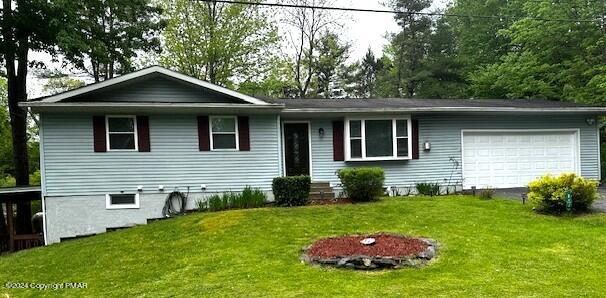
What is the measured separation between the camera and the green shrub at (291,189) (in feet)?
36.3

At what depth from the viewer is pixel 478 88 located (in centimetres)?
2527

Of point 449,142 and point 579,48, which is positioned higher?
point 579,48

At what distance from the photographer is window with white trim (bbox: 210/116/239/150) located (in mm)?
12188

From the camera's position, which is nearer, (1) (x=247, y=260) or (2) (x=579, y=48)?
(1) (x=247, y=260)

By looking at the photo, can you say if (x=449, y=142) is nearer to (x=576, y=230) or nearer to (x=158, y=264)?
(x=576, y=230)

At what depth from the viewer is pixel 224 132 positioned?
1225 cm

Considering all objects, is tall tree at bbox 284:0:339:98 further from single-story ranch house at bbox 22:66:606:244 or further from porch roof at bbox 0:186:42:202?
porch roof at bbox 0:186:42:202

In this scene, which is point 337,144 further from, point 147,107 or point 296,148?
point 147,107

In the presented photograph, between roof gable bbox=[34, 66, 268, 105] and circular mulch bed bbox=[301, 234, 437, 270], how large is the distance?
18.7 ft

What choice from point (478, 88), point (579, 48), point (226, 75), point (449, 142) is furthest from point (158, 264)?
point (478, 88)

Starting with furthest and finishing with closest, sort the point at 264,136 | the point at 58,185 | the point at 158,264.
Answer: the point at 264,136 → the point at 58,185 → the point at 158,264

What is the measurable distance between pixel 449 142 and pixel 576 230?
624 cm

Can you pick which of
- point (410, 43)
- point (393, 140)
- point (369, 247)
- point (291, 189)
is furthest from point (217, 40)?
point (369, 247)

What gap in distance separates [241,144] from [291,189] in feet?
7.24
